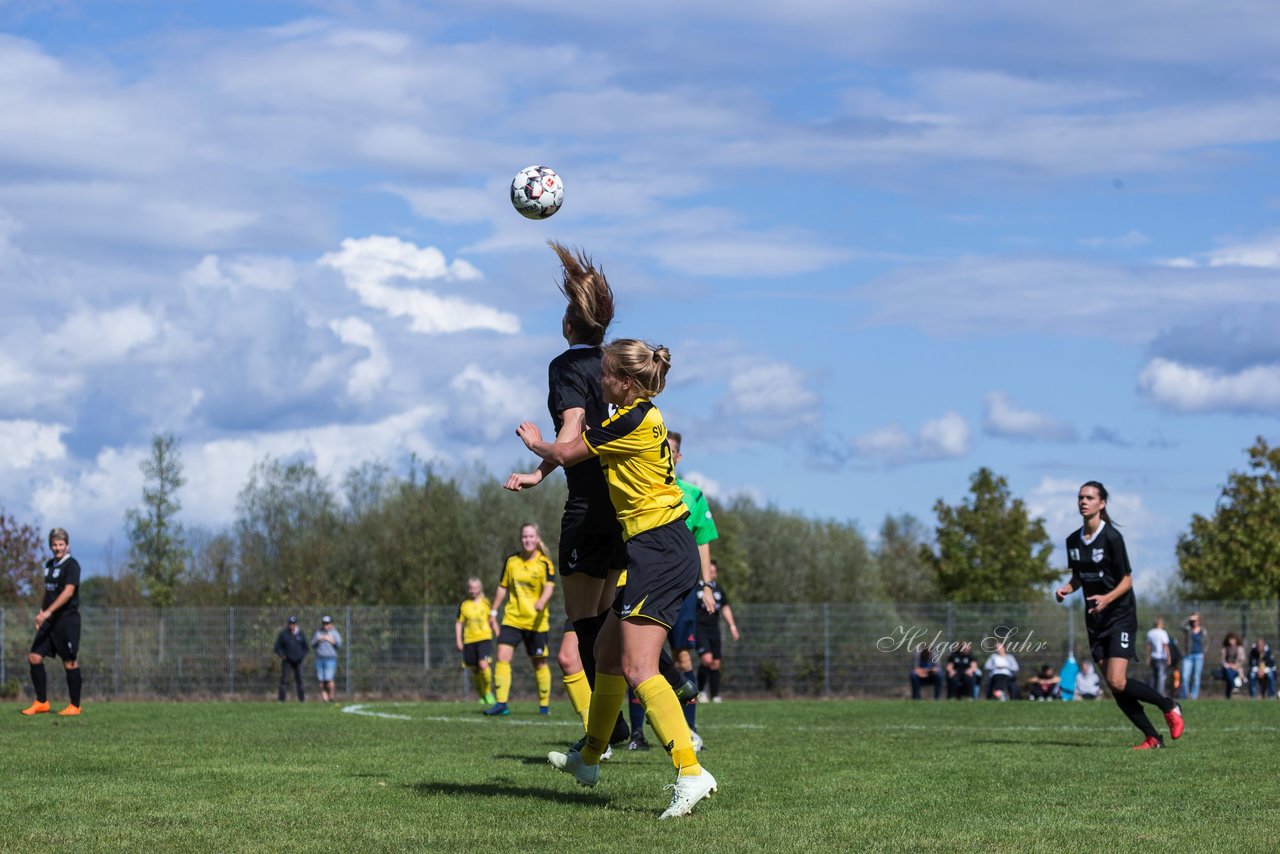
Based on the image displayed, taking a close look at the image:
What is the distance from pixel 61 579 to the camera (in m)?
15.3

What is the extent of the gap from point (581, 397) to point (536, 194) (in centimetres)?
184

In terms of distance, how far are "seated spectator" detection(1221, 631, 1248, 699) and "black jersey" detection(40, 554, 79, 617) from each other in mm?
22278

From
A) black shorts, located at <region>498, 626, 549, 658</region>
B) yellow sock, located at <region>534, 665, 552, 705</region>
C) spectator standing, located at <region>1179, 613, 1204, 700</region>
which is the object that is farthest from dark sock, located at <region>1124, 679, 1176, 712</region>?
spectator standing, located at <region>1179, 613, 1204, 700</region>

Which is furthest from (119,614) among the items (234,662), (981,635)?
(981,635)

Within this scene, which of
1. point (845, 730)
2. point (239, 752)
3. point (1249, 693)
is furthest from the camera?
point (1249, 693)

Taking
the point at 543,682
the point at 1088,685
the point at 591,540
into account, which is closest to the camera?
the point at 591,540

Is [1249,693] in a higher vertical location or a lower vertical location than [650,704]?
lower

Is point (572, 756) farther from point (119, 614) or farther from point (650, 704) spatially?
point (119, 614)

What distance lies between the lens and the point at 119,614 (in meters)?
30.7

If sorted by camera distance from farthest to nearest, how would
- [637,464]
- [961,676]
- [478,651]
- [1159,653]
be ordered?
[961,676], [1159,653], [478,651], [637,464]

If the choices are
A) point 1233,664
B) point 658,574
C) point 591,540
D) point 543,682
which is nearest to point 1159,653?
point 1233,664

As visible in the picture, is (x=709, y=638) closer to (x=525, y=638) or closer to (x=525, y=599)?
(x=525, y=638)

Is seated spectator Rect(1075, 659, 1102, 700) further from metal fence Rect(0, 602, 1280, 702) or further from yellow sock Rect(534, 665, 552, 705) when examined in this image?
yellow sock Rect(534, 665, 552, 705)

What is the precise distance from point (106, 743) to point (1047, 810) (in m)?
6.95
